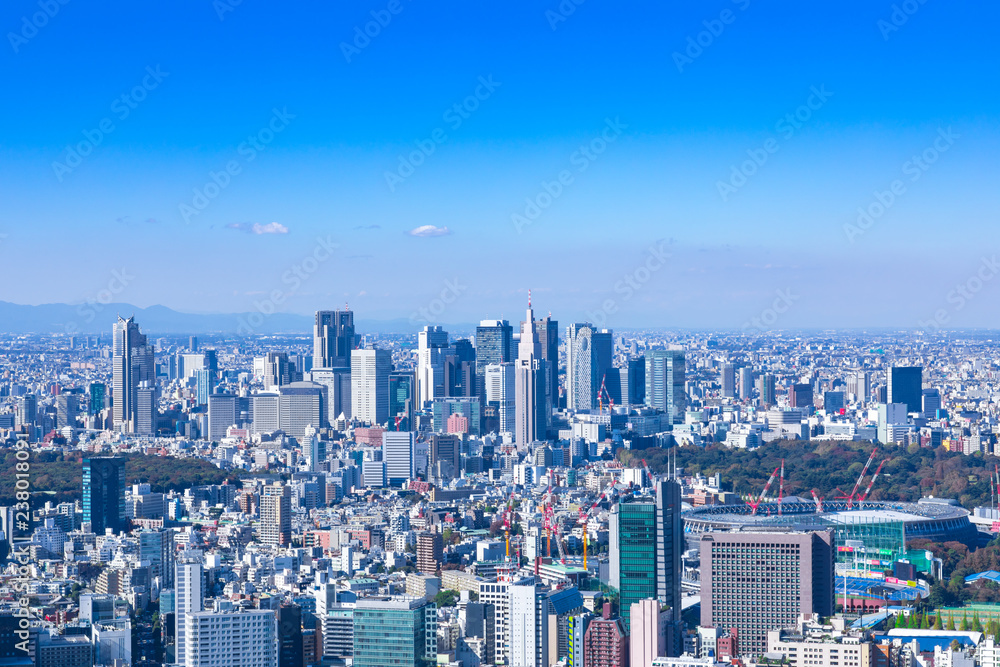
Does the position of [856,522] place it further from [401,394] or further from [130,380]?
[401,394]

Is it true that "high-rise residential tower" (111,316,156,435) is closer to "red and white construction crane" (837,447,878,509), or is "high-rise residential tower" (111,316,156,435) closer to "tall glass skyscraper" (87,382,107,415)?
"tall glass skyscraper" (87,382,107,415)

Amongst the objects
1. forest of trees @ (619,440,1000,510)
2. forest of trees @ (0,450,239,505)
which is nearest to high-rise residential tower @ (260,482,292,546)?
forest of trees @ (0,450,239,505)

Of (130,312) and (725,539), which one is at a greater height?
(130,312)

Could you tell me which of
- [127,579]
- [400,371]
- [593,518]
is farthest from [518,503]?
[400,371]

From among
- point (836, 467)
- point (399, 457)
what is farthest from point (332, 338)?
point (836, 467)

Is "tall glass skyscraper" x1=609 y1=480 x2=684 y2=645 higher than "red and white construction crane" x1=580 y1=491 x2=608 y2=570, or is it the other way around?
"tall glass skyscraper" x1=609 y1=480 x2=684 y2=645

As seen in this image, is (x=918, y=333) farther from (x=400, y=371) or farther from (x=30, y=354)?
(x=30, y=354)
